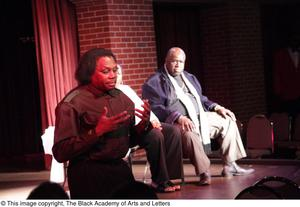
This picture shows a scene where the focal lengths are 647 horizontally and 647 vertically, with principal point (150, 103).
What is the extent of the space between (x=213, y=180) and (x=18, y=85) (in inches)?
125

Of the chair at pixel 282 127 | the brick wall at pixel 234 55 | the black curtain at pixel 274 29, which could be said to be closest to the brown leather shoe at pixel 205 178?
the chair at pixel 282 127

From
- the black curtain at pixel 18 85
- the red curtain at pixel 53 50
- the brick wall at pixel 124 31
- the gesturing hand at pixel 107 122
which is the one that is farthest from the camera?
the black curtain at pixel 18 85

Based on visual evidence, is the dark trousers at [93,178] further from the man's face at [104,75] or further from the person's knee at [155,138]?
the person's knee at [155,138]

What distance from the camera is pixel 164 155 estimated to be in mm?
5238

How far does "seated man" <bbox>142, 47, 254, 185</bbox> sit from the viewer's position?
17.9ft

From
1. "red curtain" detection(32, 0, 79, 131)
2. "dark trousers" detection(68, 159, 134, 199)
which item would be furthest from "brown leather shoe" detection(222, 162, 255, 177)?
"dark trousers" detection(68, 159, 134, 199)

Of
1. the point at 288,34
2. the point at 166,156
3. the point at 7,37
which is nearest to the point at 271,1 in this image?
the point at 288,34

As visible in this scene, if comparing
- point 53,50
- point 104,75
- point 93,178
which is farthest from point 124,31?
point 93,178

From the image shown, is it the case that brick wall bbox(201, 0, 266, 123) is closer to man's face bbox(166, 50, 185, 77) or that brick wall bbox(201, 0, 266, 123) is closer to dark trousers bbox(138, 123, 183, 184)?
man's face bbox(166, 50, 185, 77)

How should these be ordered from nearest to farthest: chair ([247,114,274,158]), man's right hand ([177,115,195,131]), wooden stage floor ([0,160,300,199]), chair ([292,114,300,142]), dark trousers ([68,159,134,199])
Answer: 1. dark trousers ([68,159,134,199])
2. wooden stage floor ([0,160,300,199])
3. man's right hand ([177,115,195,131])
4. chair ([247,114,274,158])
5. chair ([292,114,300,142])

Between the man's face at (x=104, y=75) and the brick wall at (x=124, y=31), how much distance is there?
146 inches

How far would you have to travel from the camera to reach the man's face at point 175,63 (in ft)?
18.1

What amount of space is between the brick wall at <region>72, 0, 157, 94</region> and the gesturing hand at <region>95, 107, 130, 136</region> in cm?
395

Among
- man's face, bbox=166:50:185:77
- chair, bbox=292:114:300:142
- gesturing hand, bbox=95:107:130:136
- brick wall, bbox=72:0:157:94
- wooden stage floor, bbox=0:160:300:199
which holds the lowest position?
wooden stage floor, bbox=0:160:300:199
